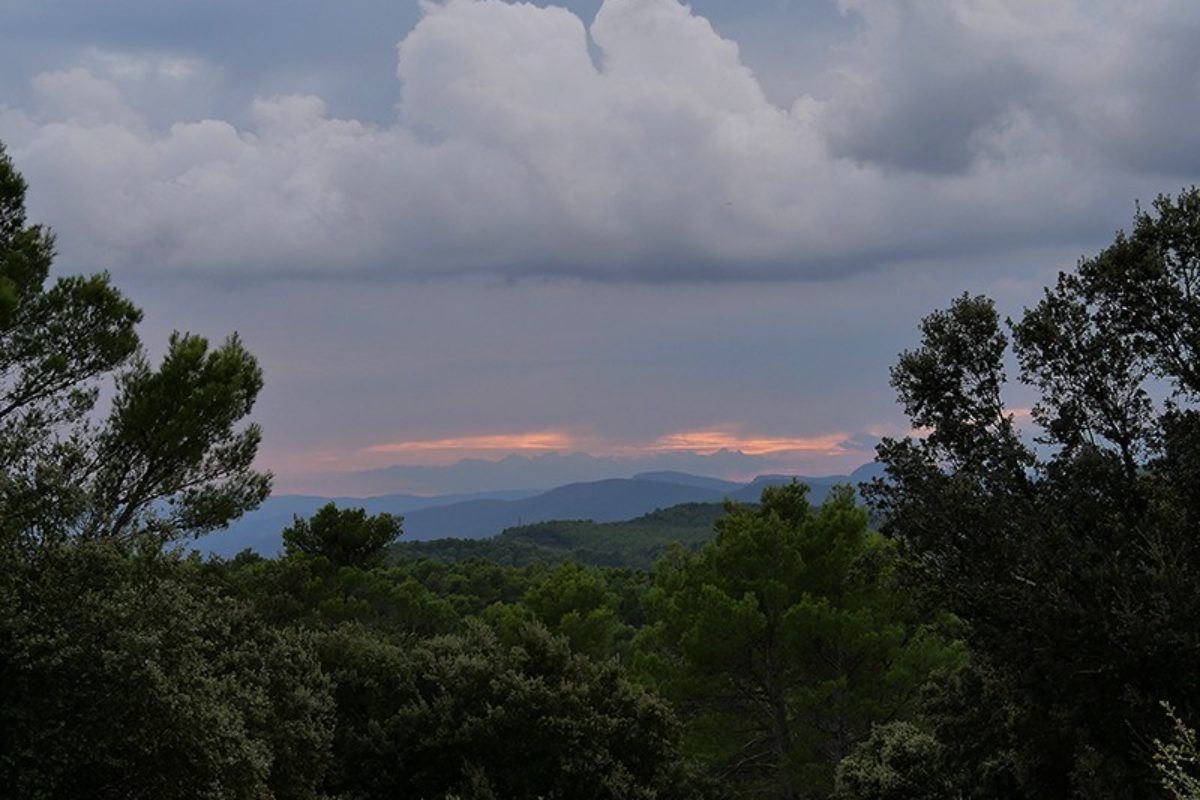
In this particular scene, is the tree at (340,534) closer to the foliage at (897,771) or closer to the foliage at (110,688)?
the foliage at (897,771)

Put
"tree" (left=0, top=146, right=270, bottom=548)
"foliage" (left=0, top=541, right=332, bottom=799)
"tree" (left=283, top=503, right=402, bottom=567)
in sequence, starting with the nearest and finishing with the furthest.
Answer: "foliage" (left=0, top=541, right=332, bottom=799), "tree" (left=0, top=146, right=270, bottom=548), "tree" (left=283, top=503, right=402, bottom=567)

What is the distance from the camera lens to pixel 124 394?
20625 millimetres

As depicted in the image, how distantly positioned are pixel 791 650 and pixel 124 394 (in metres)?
19.8

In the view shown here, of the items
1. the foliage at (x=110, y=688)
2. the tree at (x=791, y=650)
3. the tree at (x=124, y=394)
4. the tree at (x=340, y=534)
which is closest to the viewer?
the foliage at (x=110, y=688)

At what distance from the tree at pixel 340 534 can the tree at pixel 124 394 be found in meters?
19.1

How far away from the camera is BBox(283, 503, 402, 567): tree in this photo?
4112 centimetres

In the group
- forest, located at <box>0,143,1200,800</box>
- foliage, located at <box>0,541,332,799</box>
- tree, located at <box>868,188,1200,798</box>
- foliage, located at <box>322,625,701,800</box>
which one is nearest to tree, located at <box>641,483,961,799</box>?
forest, located at <box>0,143,1200,800</box>

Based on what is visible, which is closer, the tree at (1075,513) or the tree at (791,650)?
the tree at (1075,513)

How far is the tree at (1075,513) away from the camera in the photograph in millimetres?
14508

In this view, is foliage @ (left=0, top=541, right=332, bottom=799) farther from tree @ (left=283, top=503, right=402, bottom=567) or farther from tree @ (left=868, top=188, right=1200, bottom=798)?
tree @ (left=283, top=503, right=402, bottom=567)

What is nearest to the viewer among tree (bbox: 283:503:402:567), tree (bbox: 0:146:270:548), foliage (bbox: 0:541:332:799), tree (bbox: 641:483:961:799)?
foliage (bbox: 0:541:332:799)

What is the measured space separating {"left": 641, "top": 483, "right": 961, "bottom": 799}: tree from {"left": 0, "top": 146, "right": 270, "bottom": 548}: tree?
14204 millimetres

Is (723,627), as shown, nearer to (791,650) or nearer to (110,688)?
(791,650)

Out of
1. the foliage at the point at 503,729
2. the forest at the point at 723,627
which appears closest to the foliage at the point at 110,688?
the forest at the point at 723,627
